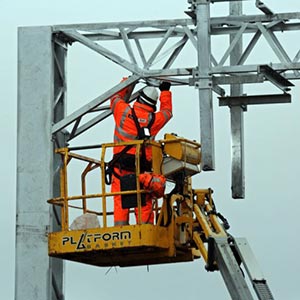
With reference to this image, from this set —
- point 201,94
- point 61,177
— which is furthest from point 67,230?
point 201,94

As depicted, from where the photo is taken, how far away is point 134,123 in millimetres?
33531

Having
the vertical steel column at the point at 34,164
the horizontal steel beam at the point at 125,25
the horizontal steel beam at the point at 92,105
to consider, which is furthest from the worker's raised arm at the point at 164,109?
the vertical steel column at the point at 34,164

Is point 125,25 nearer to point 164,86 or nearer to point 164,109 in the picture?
point 164,86

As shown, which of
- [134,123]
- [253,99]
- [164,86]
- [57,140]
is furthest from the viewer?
[57,140]

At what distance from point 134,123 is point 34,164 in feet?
6.04

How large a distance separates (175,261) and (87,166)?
2.19 m

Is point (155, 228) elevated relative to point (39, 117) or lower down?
lower down

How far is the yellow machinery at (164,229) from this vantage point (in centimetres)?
3234

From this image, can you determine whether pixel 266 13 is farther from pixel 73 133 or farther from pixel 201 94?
pixel 73 133

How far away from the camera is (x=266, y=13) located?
1308 inches

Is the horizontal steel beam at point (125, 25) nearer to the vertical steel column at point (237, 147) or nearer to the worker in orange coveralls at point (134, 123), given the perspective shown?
the worker in orange coveralls at point (134, 123)

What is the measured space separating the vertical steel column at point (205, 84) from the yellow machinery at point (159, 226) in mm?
756

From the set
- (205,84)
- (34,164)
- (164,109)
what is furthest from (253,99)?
(34,164)

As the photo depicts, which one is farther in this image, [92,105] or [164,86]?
[164,86]
